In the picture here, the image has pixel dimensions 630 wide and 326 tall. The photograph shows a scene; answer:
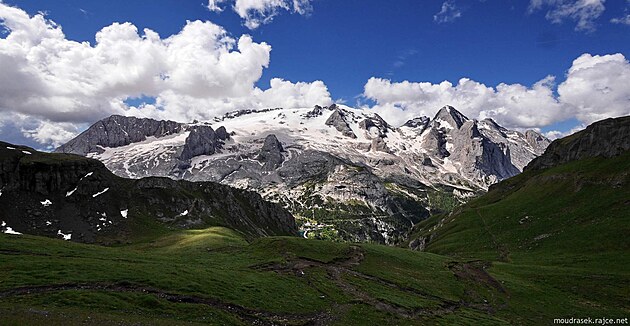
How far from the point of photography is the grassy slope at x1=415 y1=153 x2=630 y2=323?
234 feet

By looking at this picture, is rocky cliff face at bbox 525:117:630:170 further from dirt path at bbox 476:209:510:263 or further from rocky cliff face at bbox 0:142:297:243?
rocky cliff face at bbox 0:142:297:243

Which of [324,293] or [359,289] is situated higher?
[359,289]

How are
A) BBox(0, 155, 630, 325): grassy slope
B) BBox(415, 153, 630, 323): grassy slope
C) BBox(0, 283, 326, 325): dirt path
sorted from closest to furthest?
BBox(0, 155, 630, 325): grassy slope → BBox(0, 283, 326, 325): dirt path → BBox(415, 153, 630, 323): grassy slope

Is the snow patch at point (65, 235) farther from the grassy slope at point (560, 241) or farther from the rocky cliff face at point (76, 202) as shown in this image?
the grassy slope at point (560, 241)

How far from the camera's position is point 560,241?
379 ft

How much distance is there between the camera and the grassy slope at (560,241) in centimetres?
7138

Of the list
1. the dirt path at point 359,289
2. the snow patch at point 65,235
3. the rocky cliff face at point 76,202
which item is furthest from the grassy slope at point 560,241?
the snow patch at point 65,235

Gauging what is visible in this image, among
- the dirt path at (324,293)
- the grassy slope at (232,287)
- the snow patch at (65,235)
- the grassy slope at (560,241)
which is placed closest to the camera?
the grassy slope at (232,287)

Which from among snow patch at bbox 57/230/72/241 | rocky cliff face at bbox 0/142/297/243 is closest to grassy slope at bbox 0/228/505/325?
snow patch at bbox 57/230/72/241

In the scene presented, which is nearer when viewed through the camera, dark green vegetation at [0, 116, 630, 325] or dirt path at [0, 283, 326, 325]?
dark green vegetation at [0, 116, 630, 325]

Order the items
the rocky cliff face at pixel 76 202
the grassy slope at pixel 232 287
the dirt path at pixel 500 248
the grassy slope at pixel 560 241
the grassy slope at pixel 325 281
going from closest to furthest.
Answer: the grassy slope at pixel 232 287
the grassy slope at pixel 325 281
the grassy slope at pixel 560 241
the dirt path at pixel 500 248
the rocky cliff face at pixel 76 202

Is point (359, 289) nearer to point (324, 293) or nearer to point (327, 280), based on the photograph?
point (327, 280)

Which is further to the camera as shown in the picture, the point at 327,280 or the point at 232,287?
the point at 327,280

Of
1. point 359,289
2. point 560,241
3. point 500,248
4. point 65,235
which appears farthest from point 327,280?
point 65,235
